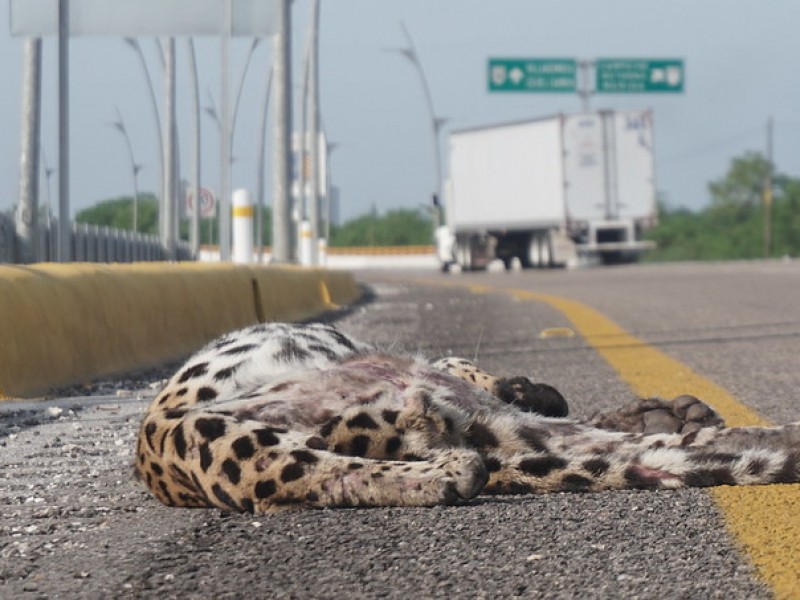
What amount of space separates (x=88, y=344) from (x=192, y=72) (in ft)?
81.1

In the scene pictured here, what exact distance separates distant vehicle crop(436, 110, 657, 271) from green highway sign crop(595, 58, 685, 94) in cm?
1036

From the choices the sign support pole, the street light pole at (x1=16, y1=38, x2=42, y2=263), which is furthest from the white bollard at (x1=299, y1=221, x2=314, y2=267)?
the sign support pole

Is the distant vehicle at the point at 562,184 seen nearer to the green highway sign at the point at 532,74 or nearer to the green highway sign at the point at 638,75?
the green highway sign at the point at 532,74

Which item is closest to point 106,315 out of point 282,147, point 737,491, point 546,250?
point 737,491

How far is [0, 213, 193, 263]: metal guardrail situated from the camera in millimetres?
14695

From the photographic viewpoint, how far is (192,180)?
31969 millimetres

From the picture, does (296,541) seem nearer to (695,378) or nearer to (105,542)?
(105,542)

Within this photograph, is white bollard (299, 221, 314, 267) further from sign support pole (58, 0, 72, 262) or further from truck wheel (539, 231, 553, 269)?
sign support pole (58, 0, 72, 262)

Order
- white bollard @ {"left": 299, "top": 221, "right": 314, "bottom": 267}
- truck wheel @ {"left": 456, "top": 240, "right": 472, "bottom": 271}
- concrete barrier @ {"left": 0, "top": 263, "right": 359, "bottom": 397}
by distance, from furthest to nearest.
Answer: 1. truck wheel @ {"left": 456, "top": 240, "right": 472, "bottom": 271}
2. white bollard @ {"left": 299, "top": 221, "right": 314, "bottom": 267}
3. concrete barrier @ {"left": 0, "top": 263, "right": 359, "bottom": 397}

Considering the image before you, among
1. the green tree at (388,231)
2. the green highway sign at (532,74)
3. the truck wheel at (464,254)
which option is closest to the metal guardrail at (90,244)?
the truck wheel at (464,254)

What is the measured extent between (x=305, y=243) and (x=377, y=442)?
86.4 feet

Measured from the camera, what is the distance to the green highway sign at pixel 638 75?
54188 millimetres

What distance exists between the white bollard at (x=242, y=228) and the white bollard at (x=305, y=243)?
735cm

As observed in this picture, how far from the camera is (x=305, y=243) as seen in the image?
98.8 ft
